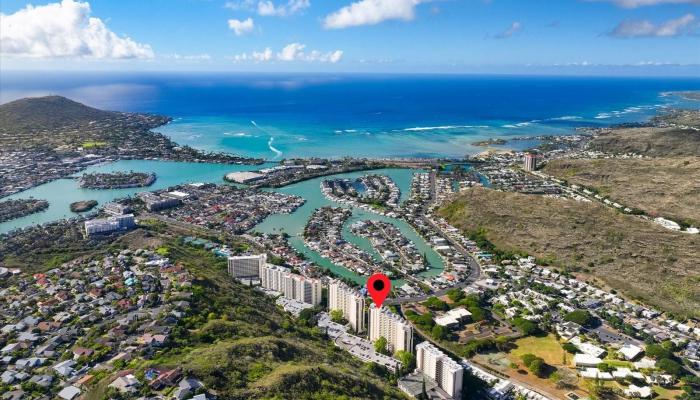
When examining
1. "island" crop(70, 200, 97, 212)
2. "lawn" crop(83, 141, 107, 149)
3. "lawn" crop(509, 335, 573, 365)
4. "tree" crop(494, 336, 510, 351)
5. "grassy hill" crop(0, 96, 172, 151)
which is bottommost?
"lawn" crop(509, 335, 573, 365)

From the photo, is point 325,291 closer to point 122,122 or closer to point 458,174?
point 458,174

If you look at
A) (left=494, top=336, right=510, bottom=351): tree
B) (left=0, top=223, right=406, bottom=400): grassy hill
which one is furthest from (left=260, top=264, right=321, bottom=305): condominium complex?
(left=494, top=336, right=510, bottom=351): tree

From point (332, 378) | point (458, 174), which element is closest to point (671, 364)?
point (332, 378)

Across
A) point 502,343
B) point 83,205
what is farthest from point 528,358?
point 83,205

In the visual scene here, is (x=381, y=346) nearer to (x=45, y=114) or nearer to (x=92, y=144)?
(x=92, y=144)

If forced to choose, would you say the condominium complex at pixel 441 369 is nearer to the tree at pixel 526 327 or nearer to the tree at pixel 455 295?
the tree at pixel 526 327

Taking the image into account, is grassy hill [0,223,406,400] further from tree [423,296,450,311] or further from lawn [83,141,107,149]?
lawn [83,141,107,149]

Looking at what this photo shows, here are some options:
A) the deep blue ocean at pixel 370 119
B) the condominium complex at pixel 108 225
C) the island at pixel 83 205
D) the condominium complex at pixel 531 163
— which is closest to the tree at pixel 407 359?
the condominium complex at pixel 108 225
